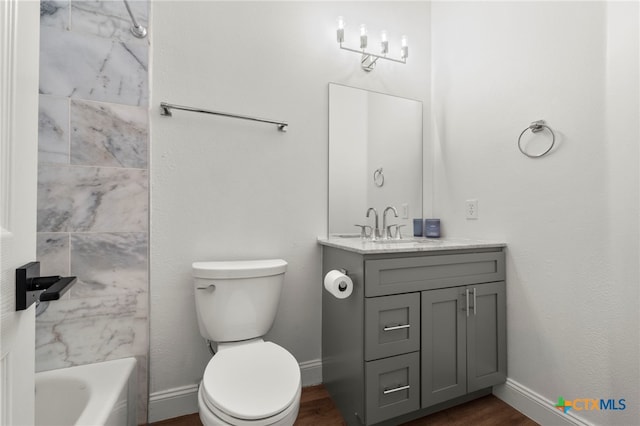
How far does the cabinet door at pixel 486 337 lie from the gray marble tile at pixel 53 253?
1911 mm

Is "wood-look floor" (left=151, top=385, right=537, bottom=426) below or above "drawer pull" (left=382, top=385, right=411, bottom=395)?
below

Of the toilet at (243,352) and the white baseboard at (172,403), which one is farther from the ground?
the toilet at (243,352)

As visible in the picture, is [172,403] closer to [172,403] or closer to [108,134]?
[172,403]

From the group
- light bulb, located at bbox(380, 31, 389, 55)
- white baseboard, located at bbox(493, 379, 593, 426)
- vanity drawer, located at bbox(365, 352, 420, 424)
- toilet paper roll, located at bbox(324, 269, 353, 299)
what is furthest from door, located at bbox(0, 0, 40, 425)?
white baseboard, located at bbox(493, 379, 593, 426)

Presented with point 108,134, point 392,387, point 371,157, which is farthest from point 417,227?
point 108,134

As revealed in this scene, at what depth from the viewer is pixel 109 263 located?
4.39ft

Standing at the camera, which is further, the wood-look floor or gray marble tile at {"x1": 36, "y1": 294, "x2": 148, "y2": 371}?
the wood-look floor

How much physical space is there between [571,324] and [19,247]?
1.89 meters

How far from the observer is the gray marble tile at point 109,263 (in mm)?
1291

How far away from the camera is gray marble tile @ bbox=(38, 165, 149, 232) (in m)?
1.25

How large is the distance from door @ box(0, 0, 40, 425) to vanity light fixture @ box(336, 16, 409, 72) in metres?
1.55

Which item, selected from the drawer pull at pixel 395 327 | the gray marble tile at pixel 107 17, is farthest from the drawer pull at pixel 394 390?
the gray marble tile at pixel 107 17

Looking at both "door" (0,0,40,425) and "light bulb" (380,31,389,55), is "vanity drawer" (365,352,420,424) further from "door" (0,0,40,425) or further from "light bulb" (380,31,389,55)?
"light bulb" (380,31,389,55)

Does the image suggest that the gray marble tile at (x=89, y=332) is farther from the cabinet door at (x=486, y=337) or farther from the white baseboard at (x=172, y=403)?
the cabinet door at (x=486, y=337)
